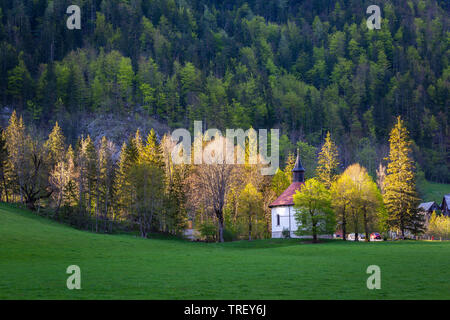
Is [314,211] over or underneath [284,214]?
over

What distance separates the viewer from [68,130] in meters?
136

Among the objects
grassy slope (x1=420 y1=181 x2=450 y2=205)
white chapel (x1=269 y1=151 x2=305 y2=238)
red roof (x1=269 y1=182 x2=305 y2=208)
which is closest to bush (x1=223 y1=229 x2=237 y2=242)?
white chapel (x1=269 y1=151 x2=305 y2=238)

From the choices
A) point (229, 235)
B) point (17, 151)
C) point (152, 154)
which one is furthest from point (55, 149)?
point (229, 235)

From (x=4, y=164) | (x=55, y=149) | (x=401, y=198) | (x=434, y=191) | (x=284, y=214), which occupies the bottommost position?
(x=284, y=214)

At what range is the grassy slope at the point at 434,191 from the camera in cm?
14438

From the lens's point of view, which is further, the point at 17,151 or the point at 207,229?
the point at 17,151

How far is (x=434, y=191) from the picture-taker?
15438 cm

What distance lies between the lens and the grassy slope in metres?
144

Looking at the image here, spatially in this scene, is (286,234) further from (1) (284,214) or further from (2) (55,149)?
(2) (55,149)

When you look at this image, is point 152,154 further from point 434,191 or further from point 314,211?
point 434,191

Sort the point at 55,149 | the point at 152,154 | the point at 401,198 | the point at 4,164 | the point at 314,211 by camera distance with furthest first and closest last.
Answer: the point at 55,149 < the point at 152,154 < the point at 4,164 < the point at 401,198 < the point at 314,211

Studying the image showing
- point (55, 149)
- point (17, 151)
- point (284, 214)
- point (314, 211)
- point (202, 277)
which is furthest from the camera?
point (55, 149)

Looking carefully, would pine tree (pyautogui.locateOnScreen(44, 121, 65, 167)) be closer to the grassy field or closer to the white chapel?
the white chapel
